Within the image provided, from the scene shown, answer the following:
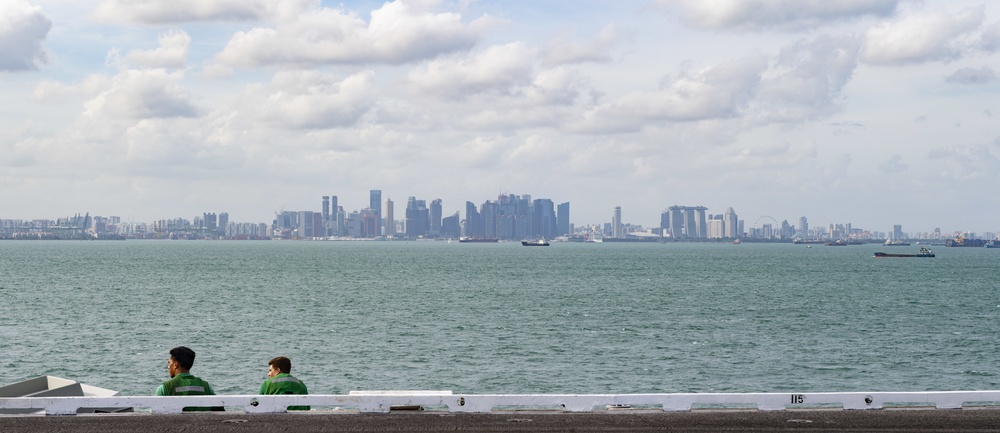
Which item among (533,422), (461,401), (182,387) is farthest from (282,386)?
(533,422)

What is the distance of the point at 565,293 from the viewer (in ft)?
332

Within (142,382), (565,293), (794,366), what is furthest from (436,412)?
(565,293)

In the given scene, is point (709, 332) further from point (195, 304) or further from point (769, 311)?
point (195, 304)

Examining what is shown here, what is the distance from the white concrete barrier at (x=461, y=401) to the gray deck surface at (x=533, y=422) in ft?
0.66

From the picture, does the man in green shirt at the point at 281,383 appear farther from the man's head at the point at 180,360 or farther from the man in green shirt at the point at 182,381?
the man's head at the point at 180,360

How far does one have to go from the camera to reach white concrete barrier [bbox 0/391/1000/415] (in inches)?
544

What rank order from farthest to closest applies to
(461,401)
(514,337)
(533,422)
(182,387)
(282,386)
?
1. (514,337)
2. (282,386)
3. (182,387)
4. (461,401)
5. (533,422)

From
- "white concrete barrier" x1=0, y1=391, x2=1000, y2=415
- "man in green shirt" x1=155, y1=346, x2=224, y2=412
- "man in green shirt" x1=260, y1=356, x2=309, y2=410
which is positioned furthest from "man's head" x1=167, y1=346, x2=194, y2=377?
"man in green shirt" x1=260, y1=356, x2=309, y2=410

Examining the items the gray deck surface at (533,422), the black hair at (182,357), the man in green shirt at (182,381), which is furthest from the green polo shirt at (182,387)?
the gray deck surface at (533,422)

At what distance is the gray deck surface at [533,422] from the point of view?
12.8m

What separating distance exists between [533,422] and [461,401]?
1340mm

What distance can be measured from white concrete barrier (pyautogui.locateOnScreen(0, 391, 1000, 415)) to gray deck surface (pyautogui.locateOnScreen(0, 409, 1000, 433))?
0.66 ft

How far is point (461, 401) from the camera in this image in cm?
1417

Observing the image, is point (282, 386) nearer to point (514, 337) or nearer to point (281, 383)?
point (281, 383)
